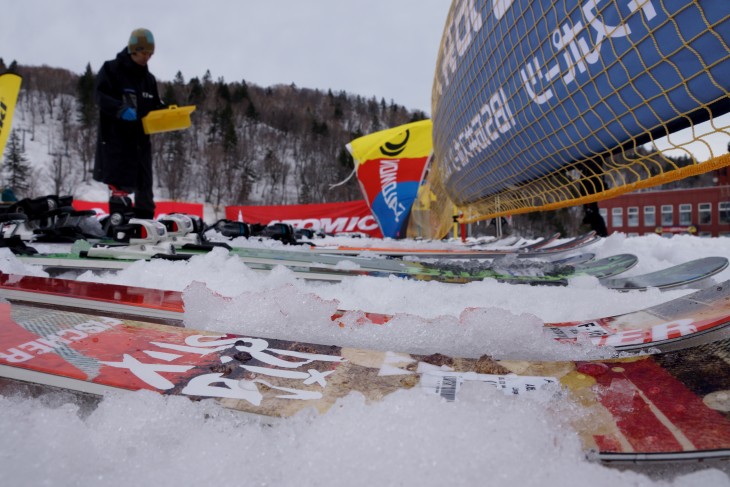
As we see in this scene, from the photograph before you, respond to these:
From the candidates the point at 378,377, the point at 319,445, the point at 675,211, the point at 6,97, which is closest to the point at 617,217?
the point at 675,211

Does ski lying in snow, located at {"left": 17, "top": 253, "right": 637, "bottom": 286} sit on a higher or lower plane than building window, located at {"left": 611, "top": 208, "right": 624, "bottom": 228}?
lower

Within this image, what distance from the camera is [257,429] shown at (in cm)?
63

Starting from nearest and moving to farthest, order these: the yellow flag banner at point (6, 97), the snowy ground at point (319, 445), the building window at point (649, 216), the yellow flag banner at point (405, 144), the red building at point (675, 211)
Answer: the snowy ground at point (319, 445) < the yellow flag banner at point (6, 97) < the yellow flag banner at point (405, 144) < the red building at point (675, 211) < the building window at point (649, 216)

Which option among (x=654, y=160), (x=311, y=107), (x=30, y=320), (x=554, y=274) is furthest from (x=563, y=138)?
(x=311, y=107)

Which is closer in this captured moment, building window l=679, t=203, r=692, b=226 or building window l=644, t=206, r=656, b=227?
building window l=679, t=203, r=692, b=226

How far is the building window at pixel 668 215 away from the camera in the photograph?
26812 mm

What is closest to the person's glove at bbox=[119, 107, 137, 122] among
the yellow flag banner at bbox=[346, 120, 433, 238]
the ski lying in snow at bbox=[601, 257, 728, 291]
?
the ski lying in snow at bbox=[601, 257, 728, 291]

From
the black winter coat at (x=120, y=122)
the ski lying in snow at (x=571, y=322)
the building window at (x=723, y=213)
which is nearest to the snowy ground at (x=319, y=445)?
the ski lying in snow at (x=571, y=322)

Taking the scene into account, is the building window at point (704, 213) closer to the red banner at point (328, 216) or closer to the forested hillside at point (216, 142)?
the forested hillside at point (216, 142)

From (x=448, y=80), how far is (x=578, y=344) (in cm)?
360

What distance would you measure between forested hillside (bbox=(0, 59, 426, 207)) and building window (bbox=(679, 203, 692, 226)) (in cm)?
2173

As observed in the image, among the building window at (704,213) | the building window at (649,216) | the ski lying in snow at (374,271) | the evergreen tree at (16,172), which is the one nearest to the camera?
the ski lying in snow at (374,271)

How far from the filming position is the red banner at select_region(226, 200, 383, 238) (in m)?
11.6

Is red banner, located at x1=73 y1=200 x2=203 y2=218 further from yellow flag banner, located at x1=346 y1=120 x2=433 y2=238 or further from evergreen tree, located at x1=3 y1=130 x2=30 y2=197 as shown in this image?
evergreen tree, located at x1=3 y1=130 x2=30 y2=197
